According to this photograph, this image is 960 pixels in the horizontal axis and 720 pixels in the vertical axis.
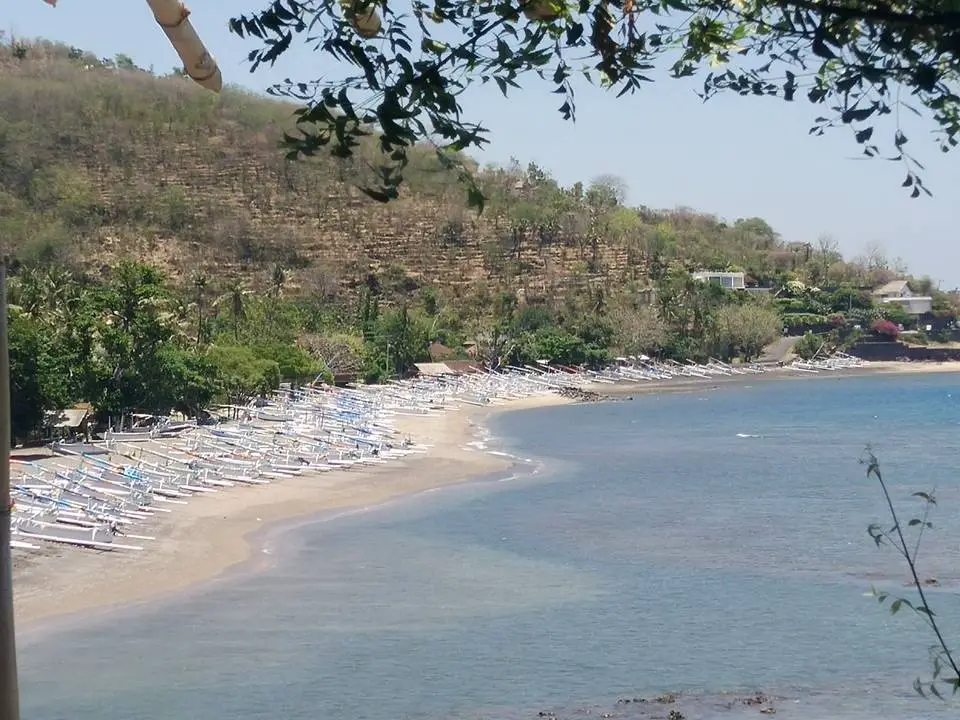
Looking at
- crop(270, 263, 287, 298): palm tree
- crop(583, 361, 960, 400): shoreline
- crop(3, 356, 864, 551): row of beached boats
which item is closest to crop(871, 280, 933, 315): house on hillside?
crop(583, 361, 960, 400): shoreline

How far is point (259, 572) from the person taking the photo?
816 inches

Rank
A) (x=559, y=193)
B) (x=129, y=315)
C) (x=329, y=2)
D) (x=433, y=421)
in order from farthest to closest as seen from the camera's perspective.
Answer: (x=559, y=193) → (x=433, y=421) → (x=129, y=315) → (x=329, y=2)

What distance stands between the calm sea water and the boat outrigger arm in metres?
11.1

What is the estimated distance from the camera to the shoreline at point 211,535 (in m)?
17.9

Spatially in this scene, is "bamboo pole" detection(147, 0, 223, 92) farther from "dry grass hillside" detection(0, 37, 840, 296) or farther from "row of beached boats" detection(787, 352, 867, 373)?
"row of beached boats" detection(787, 352, 867, 373)

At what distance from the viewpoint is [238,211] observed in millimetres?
113250

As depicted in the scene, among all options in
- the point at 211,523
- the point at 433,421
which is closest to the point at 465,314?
the point at 433,421

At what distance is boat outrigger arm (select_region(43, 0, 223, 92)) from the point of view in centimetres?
314

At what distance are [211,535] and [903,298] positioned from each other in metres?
109

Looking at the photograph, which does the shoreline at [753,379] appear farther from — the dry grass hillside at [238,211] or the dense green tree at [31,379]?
the dense green tree at [31,379]

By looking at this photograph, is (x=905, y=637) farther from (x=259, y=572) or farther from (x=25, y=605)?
(x=25, y=605)

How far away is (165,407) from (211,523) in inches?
692

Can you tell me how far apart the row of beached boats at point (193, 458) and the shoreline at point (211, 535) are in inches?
17.8

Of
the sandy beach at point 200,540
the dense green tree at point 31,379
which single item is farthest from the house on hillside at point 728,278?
the dense green tree at point 31,379
